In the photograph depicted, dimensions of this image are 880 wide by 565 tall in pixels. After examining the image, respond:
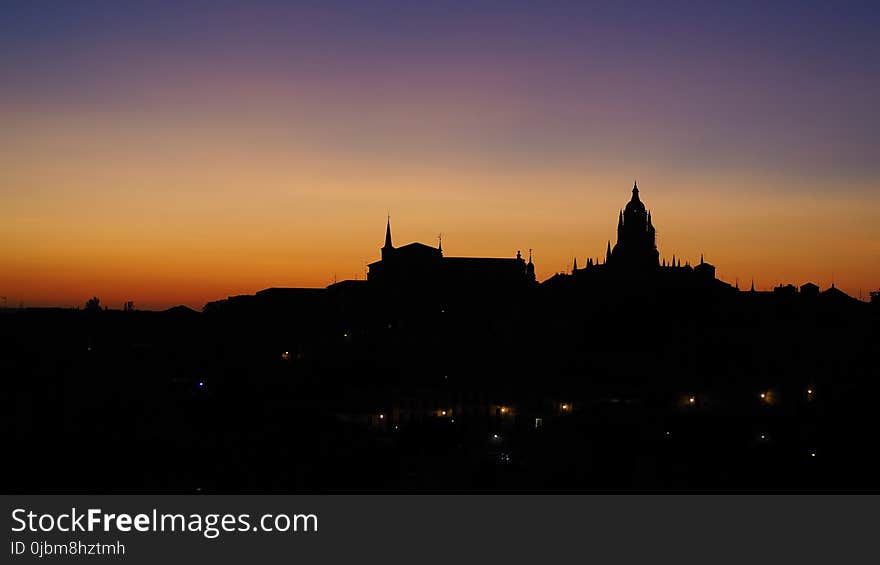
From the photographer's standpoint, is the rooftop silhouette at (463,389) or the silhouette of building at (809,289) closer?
the rooftop silhouette at (463,389)

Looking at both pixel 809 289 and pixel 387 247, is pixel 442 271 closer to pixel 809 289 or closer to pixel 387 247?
pixel 387 247

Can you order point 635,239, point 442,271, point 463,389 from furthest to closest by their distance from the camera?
point 635,239 < point 442,271 < point 463,389

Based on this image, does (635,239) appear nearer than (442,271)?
No

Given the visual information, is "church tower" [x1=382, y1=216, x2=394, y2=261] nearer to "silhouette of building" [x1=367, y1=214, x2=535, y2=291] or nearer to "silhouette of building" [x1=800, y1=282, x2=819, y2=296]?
"silhouette of building" [x1=367, y1=214, x2=535, y2=291]

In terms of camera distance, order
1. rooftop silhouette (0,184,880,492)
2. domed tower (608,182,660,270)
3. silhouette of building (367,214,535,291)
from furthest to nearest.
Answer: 1. domed tower (608,182,660,270)
2. silhouette of building (367,214,535,291)
3. rooftop silhouette (0,184,880,492)

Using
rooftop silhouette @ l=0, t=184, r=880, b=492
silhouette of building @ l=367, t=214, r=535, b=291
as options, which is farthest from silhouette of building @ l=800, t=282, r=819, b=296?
silhouette of building @ l=367, t=214, r=535, b=291

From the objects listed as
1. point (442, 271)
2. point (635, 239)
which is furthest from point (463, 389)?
point (635, 239)

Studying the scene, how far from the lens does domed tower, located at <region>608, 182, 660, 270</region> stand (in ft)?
470

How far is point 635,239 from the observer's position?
14488 cm

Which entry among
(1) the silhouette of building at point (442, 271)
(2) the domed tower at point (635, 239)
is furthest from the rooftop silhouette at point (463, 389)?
(2) the domed tower at point (635, 239)

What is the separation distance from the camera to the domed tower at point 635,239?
143m

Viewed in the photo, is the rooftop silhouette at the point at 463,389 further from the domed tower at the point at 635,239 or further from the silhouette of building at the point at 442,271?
the domed tower at the point at 635,239
